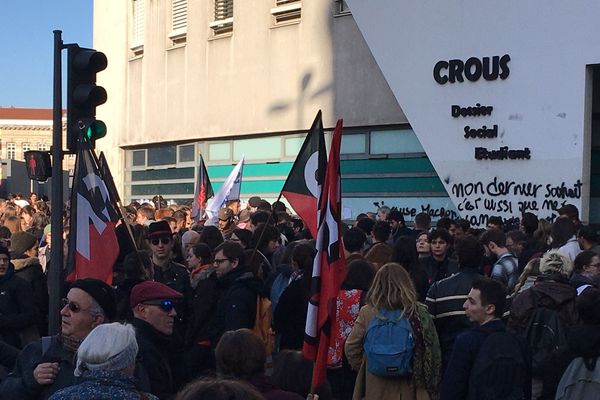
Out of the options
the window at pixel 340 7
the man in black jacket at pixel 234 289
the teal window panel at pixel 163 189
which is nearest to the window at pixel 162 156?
the teal window panel at pixel 163 189

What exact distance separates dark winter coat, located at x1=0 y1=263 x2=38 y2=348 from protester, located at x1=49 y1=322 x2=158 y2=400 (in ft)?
13.3

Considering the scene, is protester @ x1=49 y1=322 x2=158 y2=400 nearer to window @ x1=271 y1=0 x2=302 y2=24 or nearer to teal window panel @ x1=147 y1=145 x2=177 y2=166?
window @ x1=271 y1=0 x2=302 y2=24

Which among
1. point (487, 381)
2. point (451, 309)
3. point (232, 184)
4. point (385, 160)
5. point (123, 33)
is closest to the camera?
point (487, 381)

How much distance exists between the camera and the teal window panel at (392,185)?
60.9ft

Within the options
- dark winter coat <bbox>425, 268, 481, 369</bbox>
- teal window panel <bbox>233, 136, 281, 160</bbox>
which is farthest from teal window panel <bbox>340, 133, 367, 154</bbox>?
dark winter coat <bbox>425, 268, 481, 369</bbox>

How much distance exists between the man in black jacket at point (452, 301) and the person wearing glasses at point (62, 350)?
2.95m

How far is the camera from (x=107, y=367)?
386 centimetres

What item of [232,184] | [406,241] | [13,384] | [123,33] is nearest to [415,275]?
[406,241]

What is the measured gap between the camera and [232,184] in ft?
55.4

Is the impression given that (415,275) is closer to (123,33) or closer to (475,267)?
(475,267)

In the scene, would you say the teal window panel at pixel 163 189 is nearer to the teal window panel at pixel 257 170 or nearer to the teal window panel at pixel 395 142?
the teal window panel at pixel 257 170

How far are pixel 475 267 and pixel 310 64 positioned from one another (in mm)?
13572

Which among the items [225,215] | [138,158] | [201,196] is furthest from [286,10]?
[225,215]

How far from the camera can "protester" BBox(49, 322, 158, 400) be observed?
363cm
